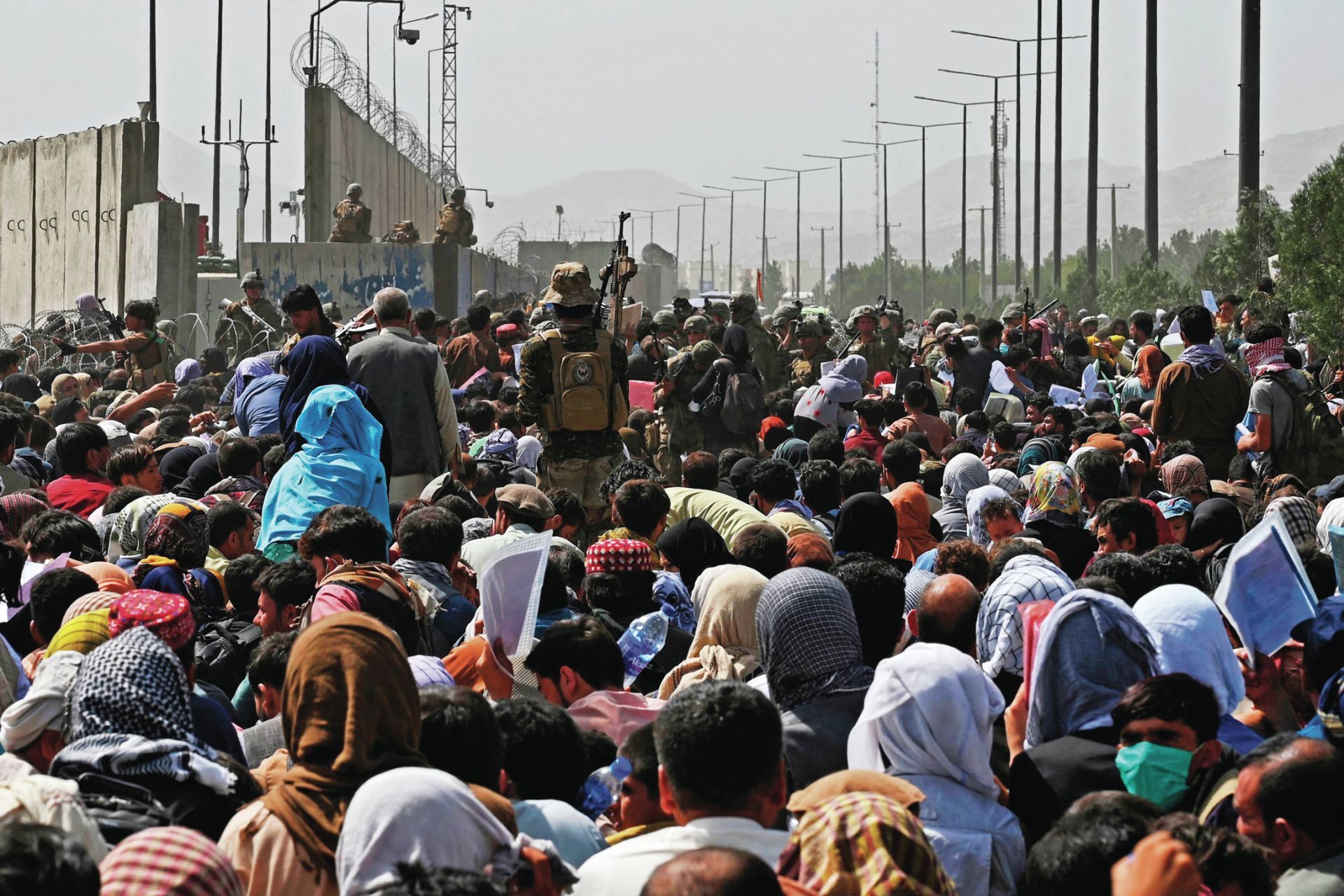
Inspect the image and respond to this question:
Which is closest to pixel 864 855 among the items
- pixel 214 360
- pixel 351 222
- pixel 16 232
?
pixel 214 360

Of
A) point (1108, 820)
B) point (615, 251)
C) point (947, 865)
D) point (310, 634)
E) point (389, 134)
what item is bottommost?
point (947, 865)

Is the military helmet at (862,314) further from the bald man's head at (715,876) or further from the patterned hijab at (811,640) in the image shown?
the bald man's head at (715,876)

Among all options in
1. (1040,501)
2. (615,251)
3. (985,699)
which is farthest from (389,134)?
(985,699)

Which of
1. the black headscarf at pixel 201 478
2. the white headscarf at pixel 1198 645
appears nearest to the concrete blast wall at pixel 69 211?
the black headscarf at pixel 201 478

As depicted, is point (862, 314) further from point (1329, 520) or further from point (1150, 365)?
point (1329, 520)

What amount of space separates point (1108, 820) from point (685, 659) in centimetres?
225

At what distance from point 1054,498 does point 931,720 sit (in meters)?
3.23

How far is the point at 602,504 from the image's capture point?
332 inches

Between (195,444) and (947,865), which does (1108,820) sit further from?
(195,444)

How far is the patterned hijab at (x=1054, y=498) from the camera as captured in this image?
6.66 metres

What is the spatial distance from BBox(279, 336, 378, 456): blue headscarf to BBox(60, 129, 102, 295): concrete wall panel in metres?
15.5

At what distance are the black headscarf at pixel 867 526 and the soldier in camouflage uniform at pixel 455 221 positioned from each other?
16.5 m

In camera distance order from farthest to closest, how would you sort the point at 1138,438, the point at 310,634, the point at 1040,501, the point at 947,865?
1. the point at 1138,438
2. the point at 1040,501
3. the point at 947,865
4. the point at 310,634

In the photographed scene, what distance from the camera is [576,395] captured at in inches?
324
